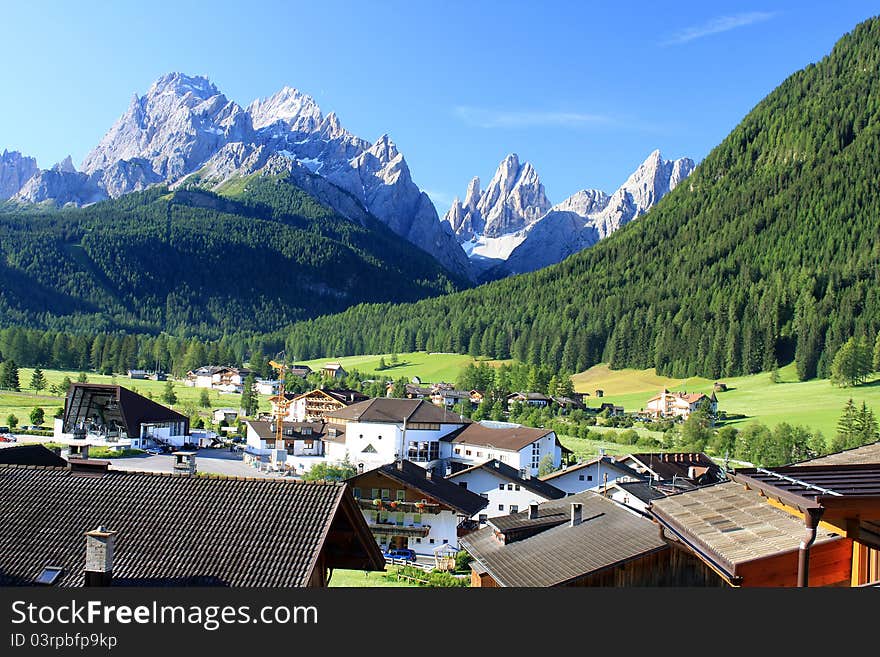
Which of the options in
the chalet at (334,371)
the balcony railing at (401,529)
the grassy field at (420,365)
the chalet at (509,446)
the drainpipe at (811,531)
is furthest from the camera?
the grassy field at (420,365)

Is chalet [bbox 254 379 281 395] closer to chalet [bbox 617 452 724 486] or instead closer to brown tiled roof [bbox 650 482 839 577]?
chalet [bbox 617 452 724 486]

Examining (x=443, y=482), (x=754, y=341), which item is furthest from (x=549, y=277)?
(x=443, y=482)

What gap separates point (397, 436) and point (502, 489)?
19762mm

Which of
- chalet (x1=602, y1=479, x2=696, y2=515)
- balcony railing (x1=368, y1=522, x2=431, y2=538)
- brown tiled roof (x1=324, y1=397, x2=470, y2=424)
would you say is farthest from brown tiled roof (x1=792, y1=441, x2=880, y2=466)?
brown tiled roof (x1=324, y1=397, x2=470, y2=424)

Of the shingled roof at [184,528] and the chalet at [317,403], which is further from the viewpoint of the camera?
the chalet at [317,403]

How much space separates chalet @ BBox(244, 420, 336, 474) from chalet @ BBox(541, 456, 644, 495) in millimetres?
17871

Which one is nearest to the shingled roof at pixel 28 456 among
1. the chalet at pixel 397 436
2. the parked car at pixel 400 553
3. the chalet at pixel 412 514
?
the parked car at pixel 400 553

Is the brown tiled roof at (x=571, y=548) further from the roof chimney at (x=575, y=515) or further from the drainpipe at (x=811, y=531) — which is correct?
the drainpipe at (x=811, y=531)

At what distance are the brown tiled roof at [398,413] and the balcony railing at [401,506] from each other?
2749 centimetres

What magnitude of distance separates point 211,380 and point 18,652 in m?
127

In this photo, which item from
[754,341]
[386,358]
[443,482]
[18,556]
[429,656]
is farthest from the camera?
[386,358]

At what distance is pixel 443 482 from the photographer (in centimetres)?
4116

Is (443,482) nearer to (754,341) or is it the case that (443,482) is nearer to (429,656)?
(429,656)

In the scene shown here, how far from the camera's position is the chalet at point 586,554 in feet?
47.8
